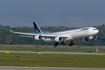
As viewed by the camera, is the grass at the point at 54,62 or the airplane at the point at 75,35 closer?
the grass at the point at 54,62

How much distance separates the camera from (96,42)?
4328 inches

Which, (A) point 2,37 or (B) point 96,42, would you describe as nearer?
(B) point 96,42

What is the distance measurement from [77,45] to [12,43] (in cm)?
2809

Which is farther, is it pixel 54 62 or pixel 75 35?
pixel 75 35

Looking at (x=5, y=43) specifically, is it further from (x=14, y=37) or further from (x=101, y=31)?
(x=101, y=31)

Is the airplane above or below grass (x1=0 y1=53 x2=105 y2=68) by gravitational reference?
above

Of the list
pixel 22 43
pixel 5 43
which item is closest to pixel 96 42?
pixel 22 43

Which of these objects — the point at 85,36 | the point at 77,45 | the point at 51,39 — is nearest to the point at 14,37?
the point at 77,45

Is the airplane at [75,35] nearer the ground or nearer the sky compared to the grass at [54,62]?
nearer the sky

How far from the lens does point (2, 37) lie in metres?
119

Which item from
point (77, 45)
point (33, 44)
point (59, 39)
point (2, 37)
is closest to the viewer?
point (59, 39)

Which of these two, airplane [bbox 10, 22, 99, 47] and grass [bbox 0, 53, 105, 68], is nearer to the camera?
grass [bbox 0, 53, 105, 68]

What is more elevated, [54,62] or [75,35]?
[75,35]

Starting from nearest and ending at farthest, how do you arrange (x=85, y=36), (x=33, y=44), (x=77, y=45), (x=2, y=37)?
(x=85, y=36) < (x=77, y=45) < (x=33, y=44) < (x=2, y=37)
